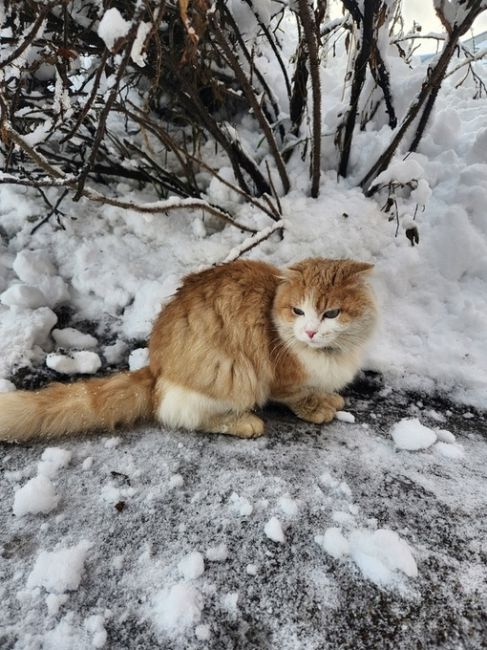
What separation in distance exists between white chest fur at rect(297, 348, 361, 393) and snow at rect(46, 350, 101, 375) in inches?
41.4

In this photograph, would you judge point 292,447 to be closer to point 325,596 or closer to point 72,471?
point 325,596

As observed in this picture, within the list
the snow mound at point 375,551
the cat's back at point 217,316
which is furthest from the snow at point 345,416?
the snow mound at point 375,551

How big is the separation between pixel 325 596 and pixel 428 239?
1.96 meters

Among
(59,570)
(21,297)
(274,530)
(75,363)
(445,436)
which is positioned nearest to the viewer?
(59,570)

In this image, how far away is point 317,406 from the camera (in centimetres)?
183

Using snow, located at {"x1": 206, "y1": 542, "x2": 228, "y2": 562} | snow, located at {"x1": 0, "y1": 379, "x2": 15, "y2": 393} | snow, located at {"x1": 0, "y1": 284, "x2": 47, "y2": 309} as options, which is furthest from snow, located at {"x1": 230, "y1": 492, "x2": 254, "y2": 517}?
snow, located at {"x1": 0, "y1": 284, "x2": 47, "y2": 309}

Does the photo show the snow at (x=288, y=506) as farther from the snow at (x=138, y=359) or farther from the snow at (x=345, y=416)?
the snow at (x=138, y=359)

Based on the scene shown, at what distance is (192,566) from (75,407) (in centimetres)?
80

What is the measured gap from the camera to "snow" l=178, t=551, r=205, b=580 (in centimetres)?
109

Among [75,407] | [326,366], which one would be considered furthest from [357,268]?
[75,407]

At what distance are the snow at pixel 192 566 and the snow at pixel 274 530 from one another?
213 mm

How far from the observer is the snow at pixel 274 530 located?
1188 millimetres

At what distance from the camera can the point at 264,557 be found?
1148 millimetres

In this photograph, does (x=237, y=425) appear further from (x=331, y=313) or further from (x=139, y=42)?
(x=139, y=42)
